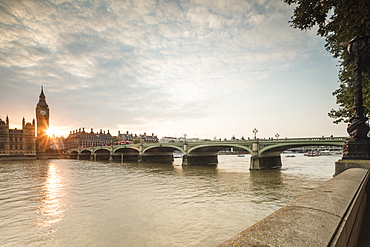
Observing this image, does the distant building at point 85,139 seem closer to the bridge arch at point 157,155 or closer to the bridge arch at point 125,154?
the bridge arch at point 125,154

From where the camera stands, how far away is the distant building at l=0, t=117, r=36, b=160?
298ft

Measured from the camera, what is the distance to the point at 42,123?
124 meters

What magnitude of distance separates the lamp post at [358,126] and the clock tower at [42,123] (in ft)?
441

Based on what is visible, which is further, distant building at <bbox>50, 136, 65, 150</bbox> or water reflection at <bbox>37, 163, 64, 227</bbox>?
distant building at <bbox>50, 136, 65, 150</bbox>

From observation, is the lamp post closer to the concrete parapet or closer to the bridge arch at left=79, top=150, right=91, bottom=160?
the concrete parapet

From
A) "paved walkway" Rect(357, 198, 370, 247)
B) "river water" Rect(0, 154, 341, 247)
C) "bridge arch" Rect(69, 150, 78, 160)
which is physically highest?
"paved walkway" Rect(357, 198, 370, 247)

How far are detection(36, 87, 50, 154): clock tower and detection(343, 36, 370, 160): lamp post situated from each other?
13440cm

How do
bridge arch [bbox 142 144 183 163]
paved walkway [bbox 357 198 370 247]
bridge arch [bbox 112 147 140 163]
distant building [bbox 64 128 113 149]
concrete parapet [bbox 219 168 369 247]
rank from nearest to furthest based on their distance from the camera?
concrete parapet [bbox 219 168 369 247] < paved walkway [bbox 357 198 370 247] < bridge arch [bbox 142 144 183 163] < bridge arch [bbox 112 147 140 163] < distant building [bbox 64 128 113 149]

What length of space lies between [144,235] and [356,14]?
11768mm

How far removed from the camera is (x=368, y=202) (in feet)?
19.0

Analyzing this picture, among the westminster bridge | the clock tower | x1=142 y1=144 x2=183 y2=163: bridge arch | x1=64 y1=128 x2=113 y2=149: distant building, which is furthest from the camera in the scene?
x1=64 y1=128 x2=113 y2=149: distant building

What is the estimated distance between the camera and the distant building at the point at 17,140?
9069cm

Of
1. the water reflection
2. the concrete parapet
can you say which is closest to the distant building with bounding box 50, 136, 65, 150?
the water reflection

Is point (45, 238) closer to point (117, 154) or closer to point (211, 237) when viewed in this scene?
point (211, 237)
